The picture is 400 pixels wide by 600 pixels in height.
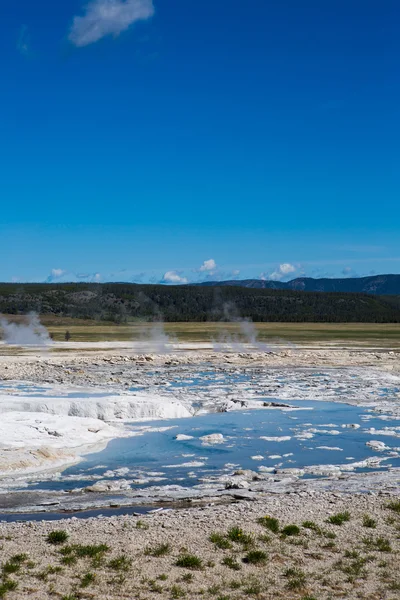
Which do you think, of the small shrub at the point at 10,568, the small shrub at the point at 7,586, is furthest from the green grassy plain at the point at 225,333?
the small shrub at the point at 7,586

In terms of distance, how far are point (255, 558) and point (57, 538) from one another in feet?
10.4

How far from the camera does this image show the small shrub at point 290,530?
34.2ft

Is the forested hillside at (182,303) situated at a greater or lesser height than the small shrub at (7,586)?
greater

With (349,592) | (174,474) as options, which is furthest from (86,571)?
(174,474)

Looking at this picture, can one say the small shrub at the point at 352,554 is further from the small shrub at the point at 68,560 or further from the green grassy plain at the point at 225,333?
the green grassy plain at the point at 225,333

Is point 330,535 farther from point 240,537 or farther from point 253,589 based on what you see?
point 253,589

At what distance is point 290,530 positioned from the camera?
10.5 m

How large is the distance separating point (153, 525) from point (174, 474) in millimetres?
4527

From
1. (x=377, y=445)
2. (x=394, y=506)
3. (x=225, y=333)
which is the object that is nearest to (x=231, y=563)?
(x=394, y=506)

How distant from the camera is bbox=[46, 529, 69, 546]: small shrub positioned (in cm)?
984

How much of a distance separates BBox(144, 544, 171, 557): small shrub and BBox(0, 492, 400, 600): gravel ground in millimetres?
19

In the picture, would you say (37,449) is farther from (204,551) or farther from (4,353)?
(4,353)

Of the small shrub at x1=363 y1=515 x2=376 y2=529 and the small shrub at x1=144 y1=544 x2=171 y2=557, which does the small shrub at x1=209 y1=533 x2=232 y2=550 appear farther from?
the small shrub at x1=363 y1=515 x2=376 y2=529

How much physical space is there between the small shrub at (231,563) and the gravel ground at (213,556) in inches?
0.7
